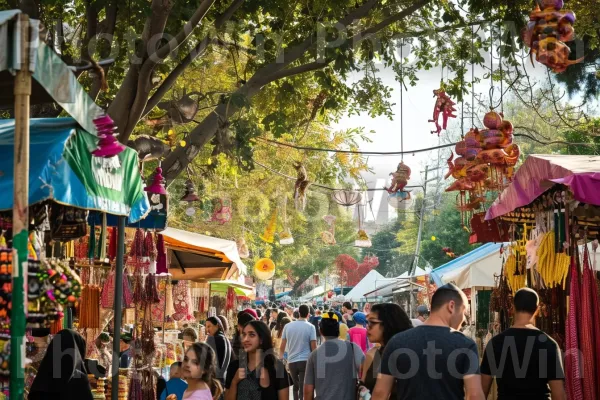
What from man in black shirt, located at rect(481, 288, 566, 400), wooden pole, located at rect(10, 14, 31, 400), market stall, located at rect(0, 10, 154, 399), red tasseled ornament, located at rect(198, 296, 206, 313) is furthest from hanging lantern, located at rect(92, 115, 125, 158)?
red tasseled ornament, located at rect(198, 296, 206, 313)

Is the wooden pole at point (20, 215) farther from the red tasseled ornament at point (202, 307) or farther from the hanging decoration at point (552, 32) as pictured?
the red tasseled ornament at point (202, 307)

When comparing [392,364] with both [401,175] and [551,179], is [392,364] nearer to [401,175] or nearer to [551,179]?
[551,179]

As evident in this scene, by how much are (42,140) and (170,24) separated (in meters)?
7.62

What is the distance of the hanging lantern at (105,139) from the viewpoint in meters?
5.70

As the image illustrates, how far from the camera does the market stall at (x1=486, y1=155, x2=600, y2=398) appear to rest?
7.55m

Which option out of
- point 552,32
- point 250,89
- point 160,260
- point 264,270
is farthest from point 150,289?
point 264,270

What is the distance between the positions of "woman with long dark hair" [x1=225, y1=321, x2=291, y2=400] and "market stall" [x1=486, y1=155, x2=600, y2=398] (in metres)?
2.38

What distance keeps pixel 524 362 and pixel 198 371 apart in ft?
8.54

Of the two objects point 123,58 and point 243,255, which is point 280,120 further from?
point 243,255

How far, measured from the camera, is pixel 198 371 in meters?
7.68

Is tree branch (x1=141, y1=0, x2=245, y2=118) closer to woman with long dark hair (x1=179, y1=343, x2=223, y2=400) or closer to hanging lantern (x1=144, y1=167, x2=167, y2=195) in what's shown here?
hanging lantern (x1=144, y1=167, x2=167, y2=195)

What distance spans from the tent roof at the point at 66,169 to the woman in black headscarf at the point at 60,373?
122 centimetres

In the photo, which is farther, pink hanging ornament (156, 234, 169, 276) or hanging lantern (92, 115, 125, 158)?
pink hanging ornament (156, 234, 169, 276)

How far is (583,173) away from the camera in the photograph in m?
7.18
